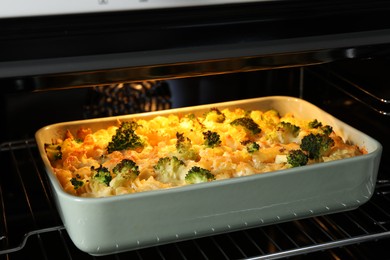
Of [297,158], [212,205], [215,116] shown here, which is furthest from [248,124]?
[212,205]

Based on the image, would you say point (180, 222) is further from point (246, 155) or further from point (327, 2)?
point (327, 2)

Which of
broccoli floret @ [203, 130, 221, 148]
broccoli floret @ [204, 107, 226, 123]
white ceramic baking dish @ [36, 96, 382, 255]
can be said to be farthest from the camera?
broccoli floret @ [204, 107, 226, 123]

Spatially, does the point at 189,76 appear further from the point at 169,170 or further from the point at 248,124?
the point at 248,124

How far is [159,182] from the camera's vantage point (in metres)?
1.06

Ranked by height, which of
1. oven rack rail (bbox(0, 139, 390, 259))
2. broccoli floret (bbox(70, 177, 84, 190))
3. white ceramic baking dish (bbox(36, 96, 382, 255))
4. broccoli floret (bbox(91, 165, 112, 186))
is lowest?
oven rack rail (bbox(0, 139, 390, 259))

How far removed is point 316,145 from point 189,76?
1.05 ft

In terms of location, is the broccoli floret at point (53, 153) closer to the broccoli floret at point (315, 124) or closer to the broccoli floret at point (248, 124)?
the broccoli floret at point (248, 124)

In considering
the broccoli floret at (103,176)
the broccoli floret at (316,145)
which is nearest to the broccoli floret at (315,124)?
the broccoli floret at (316,145)

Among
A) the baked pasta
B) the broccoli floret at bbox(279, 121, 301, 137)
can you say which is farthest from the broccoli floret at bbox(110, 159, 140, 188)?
the broccoli floret at bbox(279, 121, 301, 137)

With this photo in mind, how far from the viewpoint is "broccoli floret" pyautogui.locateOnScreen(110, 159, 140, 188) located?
1042 mm

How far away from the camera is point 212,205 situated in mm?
1020

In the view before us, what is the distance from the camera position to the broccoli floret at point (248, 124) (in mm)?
1258

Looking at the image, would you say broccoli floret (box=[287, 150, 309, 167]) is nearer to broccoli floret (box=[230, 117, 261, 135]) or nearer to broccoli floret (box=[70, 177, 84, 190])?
broccoli floret (box=[230, 117, 261, 135])

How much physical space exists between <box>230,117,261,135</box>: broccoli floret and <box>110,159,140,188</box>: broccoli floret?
0.28 m
